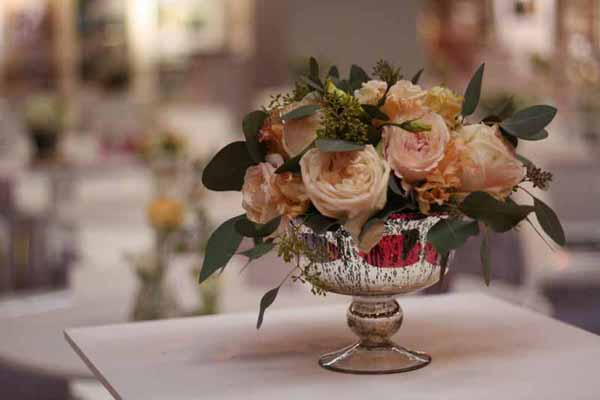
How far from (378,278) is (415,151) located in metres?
0.18

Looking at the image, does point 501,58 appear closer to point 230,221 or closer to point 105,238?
point 105,238

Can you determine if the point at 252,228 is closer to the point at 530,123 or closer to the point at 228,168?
the point at 228,168

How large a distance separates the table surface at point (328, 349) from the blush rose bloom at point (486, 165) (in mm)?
239

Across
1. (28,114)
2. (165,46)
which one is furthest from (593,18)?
(28,114)

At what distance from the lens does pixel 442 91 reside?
64.7 inches

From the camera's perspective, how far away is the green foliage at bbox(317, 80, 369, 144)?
1.57 m

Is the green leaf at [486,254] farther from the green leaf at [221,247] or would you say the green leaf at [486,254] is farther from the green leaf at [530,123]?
the green leaf at [221,247]

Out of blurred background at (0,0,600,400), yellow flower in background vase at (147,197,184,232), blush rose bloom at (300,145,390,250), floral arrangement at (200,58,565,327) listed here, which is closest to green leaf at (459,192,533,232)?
floral arrangement at (200,58,565,327)

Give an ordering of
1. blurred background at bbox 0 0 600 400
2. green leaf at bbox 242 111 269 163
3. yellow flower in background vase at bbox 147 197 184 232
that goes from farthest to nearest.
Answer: blurred background at bbox 0 0 600 400
yellow flower in background vase at bbox 147 197 184 232
green leaf at bbox 242 111 269 163

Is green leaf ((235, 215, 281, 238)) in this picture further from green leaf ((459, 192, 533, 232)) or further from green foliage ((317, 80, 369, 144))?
green leaf ((459, 192, 533, 232))

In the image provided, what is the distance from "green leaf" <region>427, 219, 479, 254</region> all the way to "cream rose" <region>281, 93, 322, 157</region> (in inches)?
7.5

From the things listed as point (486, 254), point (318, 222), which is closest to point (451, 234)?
point (486, 254)

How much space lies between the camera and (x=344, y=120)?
1.57 m

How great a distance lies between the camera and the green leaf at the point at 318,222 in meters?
1.57
